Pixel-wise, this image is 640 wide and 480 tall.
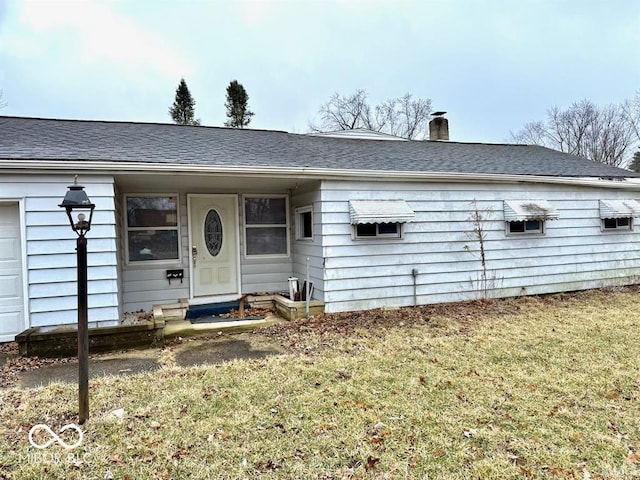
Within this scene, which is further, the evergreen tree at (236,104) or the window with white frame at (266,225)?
the evergreen tree at (236,104)

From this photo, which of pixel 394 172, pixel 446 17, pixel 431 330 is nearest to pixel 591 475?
pixel 431 330

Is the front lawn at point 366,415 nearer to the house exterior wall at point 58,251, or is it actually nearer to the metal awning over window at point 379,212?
the house exterior wall at point 58,251

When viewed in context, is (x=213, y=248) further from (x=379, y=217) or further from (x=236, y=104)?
(x=236, y=104)

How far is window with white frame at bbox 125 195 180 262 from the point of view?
271 inches

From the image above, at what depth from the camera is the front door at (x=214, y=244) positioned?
23.9 feet

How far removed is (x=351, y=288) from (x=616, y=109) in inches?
1123

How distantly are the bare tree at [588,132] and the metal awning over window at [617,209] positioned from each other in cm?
2073

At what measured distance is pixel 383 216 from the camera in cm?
644

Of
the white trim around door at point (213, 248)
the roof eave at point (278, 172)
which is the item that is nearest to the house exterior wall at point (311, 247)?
the roof eave at point (278, 172)

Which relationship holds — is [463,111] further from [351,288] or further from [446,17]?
[351,288]

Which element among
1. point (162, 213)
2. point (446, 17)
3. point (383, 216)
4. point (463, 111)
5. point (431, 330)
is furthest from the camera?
point (463, 111)

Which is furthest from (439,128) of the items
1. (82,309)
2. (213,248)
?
(82,309)

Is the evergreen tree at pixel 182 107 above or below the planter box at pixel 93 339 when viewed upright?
above

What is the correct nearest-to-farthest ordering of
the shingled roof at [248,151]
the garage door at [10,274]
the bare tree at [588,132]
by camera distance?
the garage door at [10,274]
the shingled roof at [248,151]
the bare tree at [588,132]
